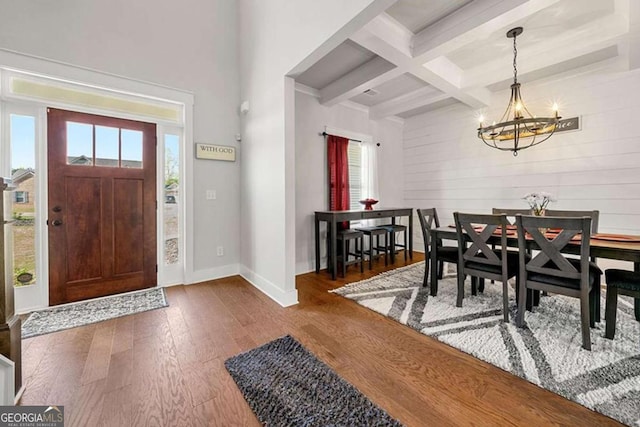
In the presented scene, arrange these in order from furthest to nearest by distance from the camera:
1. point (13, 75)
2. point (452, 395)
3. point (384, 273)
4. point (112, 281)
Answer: point (384, 273), point (112, 281), point (13, 75), point (452, 395)

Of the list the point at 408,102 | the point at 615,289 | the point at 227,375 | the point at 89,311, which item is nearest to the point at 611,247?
A: the point at 615,289

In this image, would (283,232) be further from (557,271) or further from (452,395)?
(557,271)

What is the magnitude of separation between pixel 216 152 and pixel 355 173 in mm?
2458

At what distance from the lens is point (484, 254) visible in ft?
7.79

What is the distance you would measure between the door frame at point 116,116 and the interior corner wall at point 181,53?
3.1 inches

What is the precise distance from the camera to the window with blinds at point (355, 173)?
465 centimetres

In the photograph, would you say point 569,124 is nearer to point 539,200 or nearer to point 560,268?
point 539,200

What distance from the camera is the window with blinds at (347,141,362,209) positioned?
4648 millimetres

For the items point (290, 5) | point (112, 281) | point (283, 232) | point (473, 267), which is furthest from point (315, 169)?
point (112, 281)

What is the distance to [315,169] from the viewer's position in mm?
4059

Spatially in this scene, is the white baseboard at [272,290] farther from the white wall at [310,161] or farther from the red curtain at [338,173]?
the red curtain at [338,173]

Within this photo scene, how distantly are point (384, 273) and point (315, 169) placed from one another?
191cm

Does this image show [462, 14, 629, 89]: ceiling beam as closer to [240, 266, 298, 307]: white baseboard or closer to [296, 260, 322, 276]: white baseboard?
[296, 260, 322, 276]: white baseboard

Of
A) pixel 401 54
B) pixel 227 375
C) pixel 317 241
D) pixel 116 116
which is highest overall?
pixel 401 54
